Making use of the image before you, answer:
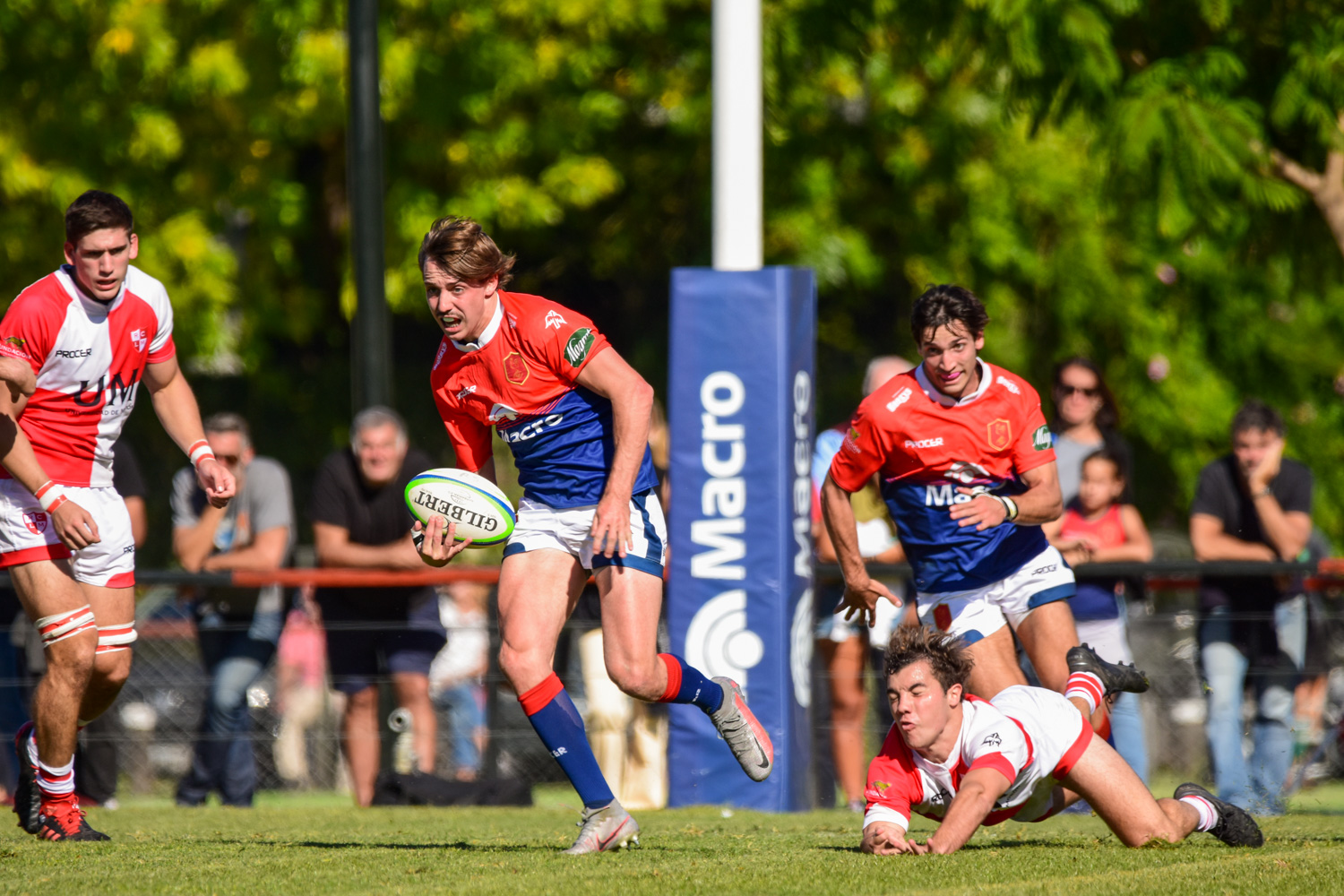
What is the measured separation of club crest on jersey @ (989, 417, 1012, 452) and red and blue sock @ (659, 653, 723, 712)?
56.6 inches

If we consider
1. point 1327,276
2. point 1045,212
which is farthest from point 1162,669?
point 1045,212

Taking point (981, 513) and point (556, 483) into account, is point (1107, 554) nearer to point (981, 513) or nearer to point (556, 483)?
point (981, 513)

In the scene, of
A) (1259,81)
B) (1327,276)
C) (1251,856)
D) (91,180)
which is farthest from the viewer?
(91,180)

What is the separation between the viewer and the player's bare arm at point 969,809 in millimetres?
5492

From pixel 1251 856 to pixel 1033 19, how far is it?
225 inches

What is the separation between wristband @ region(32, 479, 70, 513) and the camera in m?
6.12

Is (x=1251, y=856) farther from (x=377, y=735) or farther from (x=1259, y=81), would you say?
(x=1259, y=81)

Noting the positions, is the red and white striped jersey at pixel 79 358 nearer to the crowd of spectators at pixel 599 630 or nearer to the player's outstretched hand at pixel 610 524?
the player's outstretched hand at pixel 610 524

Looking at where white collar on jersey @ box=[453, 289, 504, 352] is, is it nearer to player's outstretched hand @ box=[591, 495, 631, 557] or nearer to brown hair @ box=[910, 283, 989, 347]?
player's outstretched hand @ box=[591, 495, 631, 557]

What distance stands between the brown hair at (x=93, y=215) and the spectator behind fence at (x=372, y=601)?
3.13 m

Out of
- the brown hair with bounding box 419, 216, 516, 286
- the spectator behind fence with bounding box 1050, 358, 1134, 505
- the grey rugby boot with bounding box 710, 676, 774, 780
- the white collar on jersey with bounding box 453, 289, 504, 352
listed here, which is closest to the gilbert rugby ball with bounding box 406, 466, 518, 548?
the white collar on jersey with bounding box 453, 289, 504, 352

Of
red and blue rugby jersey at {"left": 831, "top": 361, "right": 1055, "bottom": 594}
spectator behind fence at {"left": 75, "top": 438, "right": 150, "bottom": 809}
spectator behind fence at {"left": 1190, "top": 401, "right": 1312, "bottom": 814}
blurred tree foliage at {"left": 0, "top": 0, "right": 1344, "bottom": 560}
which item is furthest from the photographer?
blurred tree foliage at {"left": 0, "top": 0, "right": 1344, "bottom": 560}

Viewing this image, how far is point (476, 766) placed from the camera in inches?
370

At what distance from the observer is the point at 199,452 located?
6.68m
